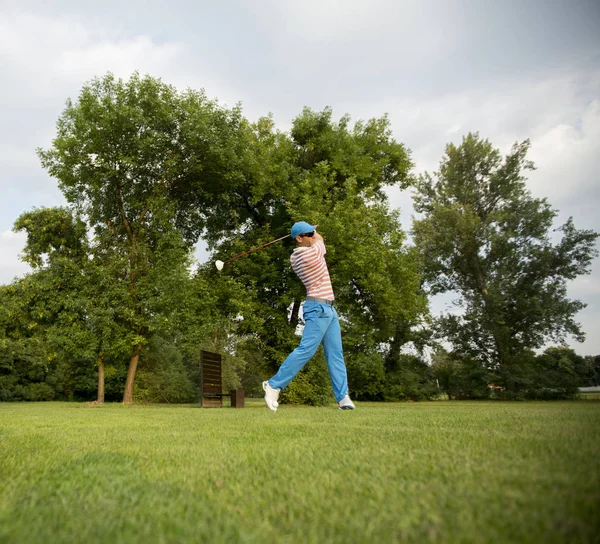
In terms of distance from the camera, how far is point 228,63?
14.8 meters

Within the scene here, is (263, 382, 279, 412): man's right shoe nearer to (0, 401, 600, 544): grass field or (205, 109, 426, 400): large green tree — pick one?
(0, 401, 600, 544): grass field

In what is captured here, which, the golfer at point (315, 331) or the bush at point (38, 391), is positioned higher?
the bush at point (38, 391)

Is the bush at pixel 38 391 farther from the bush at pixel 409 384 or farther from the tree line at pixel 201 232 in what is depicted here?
the bush at pixel 409 384

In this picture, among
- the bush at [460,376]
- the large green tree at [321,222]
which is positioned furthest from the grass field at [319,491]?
the bush at [460,376]

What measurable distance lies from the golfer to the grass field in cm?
283

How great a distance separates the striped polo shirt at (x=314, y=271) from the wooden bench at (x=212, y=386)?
28.1 ft

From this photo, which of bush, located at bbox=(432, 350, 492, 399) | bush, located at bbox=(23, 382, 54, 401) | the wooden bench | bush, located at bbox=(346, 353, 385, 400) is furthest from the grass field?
bush, located at bbox=(23, 382, 54, 401)

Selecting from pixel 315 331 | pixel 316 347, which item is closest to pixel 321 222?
pixel 315 331

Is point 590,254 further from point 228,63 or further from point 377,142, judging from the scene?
point 228,63

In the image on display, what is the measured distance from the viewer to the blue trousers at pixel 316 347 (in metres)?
6.36

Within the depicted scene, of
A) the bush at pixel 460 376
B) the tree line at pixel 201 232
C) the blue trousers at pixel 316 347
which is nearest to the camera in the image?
the blue trousers at pixel 316 347

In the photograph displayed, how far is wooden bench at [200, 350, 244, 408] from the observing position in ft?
48.0

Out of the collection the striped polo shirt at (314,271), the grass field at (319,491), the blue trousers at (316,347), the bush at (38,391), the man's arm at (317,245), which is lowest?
the grass field at (319,491)

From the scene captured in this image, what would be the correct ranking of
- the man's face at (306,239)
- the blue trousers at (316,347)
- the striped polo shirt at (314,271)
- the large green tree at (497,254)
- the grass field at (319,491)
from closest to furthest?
the grass field at (319,491)
the blue trousers at (316,347)
the striped polo shirt at (314,271)
the man's face at (306,239)
the large green tree at (497,254)
